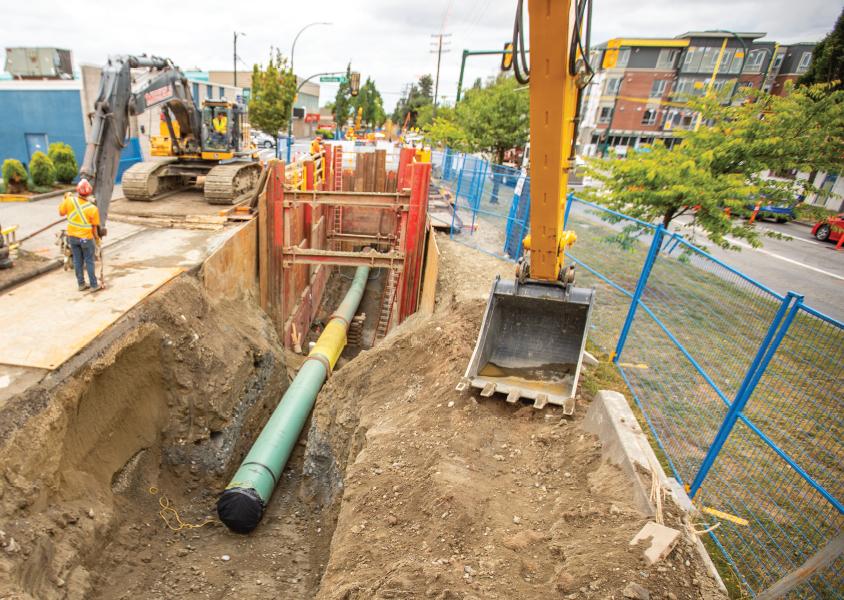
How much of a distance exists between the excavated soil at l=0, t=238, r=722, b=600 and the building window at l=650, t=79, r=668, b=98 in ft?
133

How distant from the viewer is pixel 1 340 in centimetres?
600

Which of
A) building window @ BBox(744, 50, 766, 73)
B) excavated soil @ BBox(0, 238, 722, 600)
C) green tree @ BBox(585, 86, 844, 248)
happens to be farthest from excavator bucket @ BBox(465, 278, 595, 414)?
building window @ BBox(744, 50, 766, 73)

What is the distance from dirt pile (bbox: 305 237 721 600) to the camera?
3.15 meters

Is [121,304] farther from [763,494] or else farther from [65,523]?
[763,494]

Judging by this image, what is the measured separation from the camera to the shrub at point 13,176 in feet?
43.4

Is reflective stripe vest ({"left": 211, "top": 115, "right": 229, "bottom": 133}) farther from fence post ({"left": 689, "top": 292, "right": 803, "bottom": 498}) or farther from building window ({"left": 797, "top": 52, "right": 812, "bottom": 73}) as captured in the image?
building window ({"left": 797, "top": 52, "right": 812, "bottom": 73})

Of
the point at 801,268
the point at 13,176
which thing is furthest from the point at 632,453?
the point at 13,176

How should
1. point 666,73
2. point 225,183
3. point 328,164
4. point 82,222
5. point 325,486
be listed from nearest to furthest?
point 82,222 < point 325,486 < point 225,183 < point 328,164 < point 666,73

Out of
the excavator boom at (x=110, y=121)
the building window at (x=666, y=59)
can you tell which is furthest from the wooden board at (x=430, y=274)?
the building window at (x=666, y=59)

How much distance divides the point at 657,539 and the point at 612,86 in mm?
46267

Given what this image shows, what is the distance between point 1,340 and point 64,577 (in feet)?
10.5

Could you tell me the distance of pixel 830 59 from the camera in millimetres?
24859

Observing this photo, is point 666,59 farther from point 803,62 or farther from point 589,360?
point 589,360

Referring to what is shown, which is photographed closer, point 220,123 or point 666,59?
point 220,123
